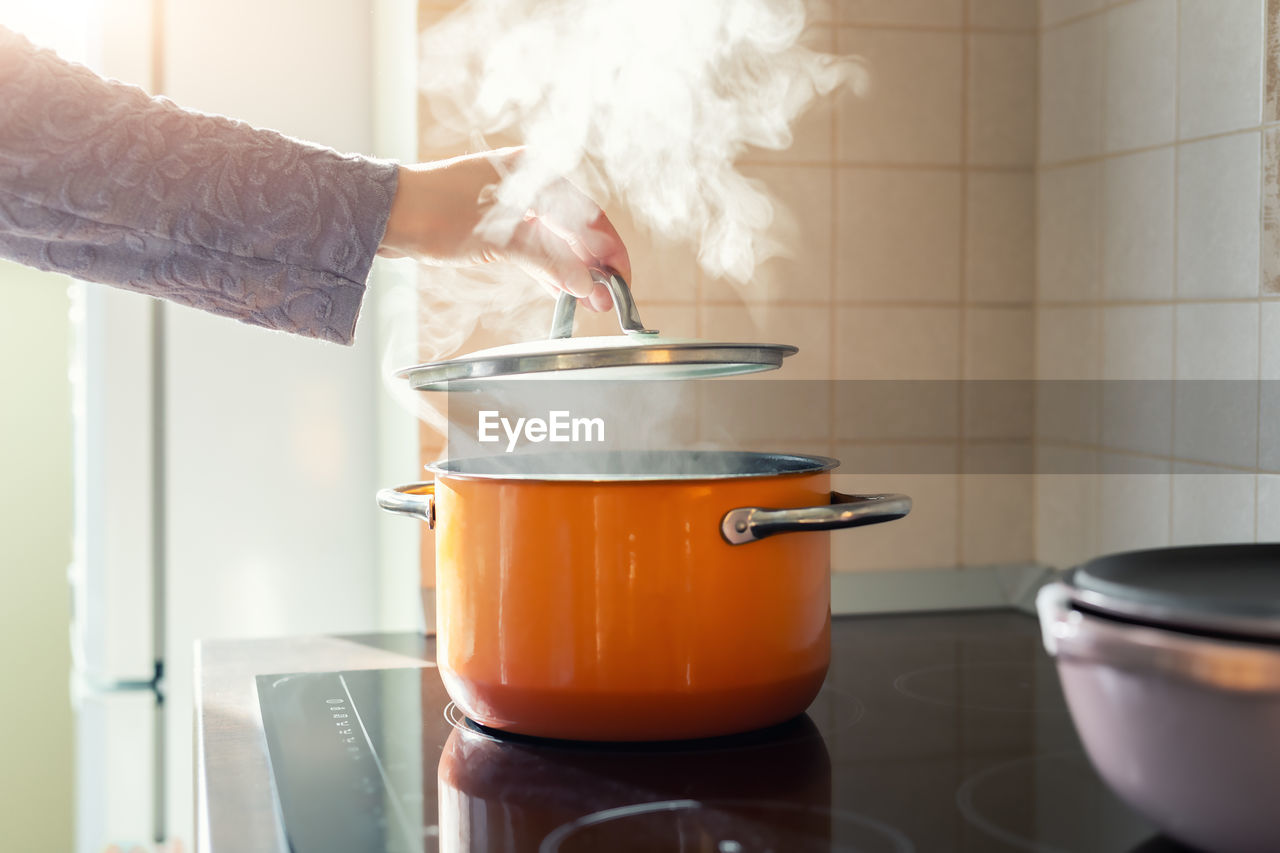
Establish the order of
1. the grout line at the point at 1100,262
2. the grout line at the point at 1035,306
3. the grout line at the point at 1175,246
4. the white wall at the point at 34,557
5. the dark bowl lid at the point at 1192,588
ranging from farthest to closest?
the white wall at the point at 34,557 < the grout line at the point at 1035,306 < the grout line at the point at 1100,262 < the grout line at the point at 1175,246 < the dark bowl lid at the point at 1192,588

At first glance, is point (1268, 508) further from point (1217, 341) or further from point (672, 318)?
point (672, 318)

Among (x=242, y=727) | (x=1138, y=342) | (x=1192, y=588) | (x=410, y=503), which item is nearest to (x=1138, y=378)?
(x=1138, y=342)

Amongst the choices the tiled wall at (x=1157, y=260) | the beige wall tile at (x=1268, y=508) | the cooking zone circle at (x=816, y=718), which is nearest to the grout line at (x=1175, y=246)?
the tiled wall at (x=1157, y=260)

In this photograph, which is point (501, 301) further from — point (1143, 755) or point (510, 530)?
point (1143, 755)

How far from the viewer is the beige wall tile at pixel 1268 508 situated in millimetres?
957

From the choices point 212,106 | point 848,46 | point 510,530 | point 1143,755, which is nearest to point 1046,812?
point 1143,755

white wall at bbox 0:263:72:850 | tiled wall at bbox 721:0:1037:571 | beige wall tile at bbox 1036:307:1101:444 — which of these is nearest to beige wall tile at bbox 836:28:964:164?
tiled wall at bbox 721:0:1037:571

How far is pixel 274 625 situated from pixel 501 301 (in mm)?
500

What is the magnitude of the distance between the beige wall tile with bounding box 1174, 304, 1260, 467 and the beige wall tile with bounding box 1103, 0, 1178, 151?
179 millimetres

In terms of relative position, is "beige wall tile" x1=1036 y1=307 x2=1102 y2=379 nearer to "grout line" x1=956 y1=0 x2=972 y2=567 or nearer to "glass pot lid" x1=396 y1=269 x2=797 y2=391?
"grout line" x1=956 y1=0 x2=972 y2=567

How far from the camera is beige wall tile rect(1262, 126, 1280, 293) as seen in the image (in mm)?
946

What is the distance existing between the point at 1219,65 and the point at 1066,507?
461 mm

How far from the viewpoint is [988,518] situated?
1280mm

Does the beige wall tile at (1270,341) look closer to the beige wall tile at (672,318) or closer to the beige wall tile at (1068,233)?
the beige wall tile at (1068,233)
